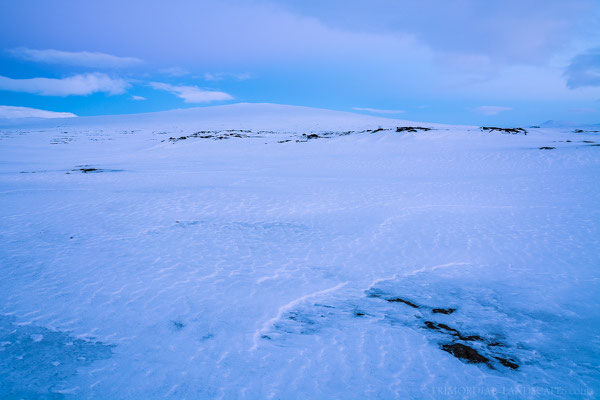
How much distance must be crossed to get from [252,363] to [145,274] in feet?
8.67

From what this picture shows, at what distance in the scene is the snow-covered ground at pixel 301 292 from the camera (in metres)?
3.10

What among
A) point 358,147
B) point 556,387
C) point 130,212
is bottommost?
point 556,387

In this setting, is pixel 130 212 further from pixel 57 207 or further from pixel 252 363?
→ pixel 252 363

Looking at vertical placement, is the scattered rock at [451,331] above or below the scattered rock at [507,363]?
above

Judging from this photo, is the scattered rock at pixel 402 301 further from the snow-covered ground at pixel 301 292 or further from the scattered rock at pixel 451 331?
the scattered rock at pixel 451 331

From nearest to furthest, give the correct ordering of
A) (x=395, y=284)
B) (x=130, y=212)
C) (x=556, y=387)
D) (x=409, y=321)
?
1. (x=556, y=387)
2. (x=409, y=321)
3. (x=395, y=284)
4. (x=130, y=212)

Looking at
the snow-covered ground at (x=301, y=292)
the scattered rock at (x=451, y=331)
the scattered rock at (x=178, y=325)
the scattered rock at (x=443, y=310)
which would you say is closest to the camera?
the snow-covered ground at (x=301, y=292)

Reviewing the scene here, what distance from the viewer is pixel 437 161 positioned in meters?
15.8

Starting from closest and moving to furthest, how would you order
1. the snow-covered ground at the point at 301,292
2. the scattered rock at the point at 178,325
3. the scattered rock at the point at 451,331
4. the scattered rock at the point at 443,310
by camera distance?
1. the snow-covered ground at the point at 301,292
2. the scattered rock at the point at 451,331
3. the scattered rock at the point at 178,325
4. the scattered rock at the point at 443,310

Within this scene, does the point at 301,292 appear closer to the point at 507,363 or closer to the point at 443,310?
the point at 443,310

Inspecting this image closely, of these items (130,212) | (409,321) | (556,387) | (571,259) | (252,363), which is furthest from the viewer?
(130,212)

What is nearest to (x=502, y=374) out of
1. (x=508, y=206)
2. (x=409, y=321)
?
(x=409, y=321)

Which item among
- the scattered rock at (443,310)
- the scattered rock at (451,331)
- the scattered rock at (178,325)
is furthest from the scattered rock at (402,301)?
the scattered rock at (178,325)

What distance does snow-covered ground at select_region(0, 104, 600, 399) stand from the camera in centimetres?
310
